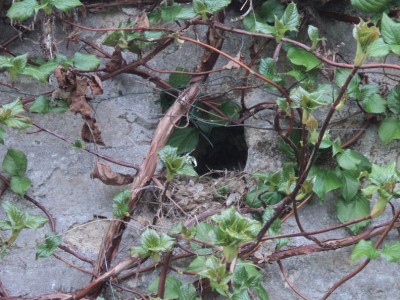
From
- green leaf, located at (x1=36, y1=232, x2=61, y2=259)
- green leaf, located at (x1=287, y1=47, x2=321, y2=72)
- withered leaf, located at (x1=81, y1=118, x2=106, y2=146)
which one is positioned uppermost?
green leaf, located at (x1=287, y1=47, x2=321, y2=72)

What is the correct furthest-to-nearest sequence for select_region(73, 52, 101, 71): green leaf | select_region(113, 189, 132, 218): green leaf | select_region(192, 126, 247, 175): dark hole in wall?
1. select_region(192, 126, 247, 175): dark hole in wall
2. select_region(73, 52, 101, 71): green leaf
3. select_region(113, 189, 132, 218): green leaf

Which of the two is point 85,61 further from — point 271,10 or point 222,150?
point 222,150

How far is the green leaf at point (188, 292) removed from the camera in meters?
1.66

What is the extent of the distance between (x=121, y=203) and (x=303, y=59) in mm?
563

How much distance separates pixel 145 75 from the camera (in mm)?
2012

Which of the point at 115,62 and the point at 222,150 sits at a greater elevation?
the point at 115,62

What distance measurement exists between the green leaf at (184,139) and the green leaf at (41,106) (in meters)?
0.36

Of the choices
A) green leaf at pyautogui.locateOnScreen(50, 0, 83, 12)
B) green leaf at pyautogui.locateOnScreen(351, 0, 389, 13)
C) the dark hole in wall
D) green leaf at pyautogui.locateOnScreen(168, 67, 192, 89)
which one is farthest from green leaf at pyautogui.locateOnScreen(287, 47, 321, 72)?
green leaf at pyautogui.locateOnScreen(50, 0, 83, 12)

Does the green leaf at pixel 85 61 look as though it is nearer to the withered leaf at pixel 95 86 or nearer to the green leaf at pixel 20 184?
the withered leaf at pixel 95 86

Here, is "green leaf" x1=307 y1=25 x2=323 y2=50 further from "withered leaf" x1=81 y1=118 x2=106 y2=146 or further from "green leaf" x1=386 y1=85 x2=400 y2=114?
"withered leaf" x1=81 y1=118 x2=106 y2=146

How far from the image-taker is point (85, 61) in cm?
191

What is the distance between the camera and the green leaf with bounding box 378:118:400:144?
1.86 metres

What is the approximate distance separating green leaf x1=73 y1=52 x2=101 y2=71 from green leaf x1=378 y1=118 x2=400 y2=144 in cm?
72

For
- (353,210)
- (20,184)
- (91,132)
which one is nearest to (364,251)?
(353,210)
